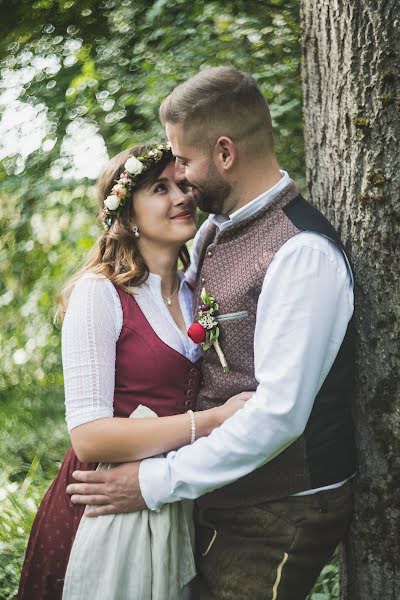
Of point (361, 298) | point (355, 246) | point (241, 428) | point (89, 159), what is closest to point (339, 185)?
point (355, 246)

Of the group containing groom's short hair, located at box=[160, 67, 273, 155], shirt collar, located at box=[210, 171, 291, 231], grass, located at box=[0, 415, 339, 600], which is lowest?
grass, located at box=[0, 415, 339, 600]

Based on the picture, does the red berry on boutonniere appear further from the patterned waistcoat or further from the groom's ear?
the groom's ear

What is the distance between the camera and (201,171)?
2.21 meters

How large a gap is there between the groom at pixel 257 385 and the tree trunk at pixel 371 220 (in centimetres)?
8

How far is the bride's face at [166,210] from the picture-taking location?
256 centimetres

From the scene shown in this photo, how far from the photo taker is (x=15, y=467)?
5168 mm

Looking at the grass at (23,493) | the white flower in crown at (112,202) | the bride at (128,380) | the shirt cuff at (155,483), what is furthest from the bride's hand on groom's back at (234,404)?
the grass at (23,493)

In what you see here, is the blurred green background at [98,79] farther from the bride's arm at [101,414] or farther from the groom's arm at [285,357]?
the groom's arm at [285,357]

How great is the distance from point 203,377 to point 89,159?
1.84 meters

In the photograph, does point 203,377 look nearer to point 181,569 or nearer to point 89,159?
point 181,569

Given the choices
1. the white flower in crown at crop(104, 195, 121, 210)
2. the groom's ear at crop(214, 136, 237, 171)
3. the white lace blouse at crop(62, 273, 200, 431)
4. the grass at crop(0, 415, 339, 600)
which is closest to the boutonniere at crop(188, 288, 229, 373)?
the white lace blouse at crop(62, 273, 200, 431)

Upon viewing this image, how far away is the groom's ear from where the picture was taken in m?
2.15

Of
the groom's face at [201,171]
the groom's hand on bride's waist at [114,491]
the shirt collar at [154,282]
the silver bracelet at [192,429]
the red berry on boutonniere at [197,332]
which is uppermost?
the groom's face at [201,171]

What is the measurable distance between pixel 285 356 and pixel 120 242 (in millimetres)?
919
